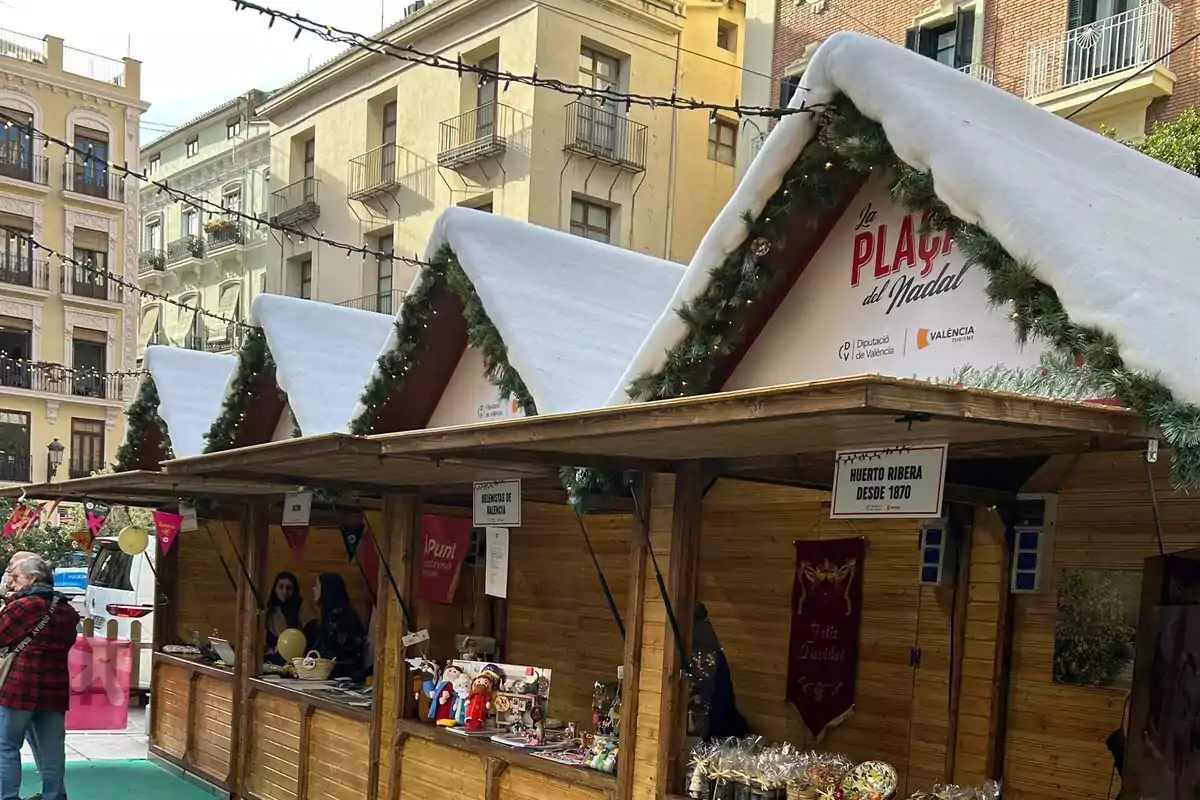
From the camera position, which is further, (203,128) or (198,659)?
(203,128)

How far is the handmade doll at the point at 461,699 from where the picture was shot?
275 inches

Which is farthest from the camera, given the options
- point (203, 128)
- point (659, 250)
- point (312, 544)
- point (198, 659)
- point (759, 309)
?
point (203, 128)

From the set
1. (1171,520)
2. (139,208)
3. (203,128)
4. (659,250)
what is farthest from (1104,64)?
(139,208)

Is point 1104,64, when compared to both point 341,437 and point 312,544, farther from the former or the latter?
point 341,437

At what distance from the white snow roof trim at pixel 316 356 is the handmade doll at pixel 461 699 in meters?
2.28

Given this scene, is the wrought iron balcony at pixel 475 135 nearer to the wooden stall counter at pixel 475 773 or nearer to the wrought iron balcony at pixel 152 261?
the wrought iron balcony at pixel 152 261

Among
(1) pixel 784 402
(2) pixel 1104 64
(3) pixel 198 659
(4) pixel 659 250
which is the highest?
(2) pixel 1104 64

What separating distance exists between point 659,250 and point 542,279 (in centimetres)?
1504

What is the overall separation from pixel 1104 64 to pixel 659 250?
9.64 meters

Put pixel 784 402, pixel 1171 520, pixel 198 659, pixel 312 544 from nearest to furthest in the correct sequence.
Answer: pixel 784 402, pixel 1171 520, pixel 198 659, pixel 312 544

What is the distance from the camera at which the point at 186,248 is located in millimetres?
31781

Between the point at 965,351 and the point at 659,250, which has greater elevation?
the point at 659,250

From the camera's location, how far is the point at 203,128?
3284 cm

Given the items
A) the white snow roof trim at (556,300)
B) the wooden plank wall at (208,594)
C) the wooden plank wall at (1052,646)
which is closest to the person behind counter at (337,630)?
the wooden plank wall at (208,594)
